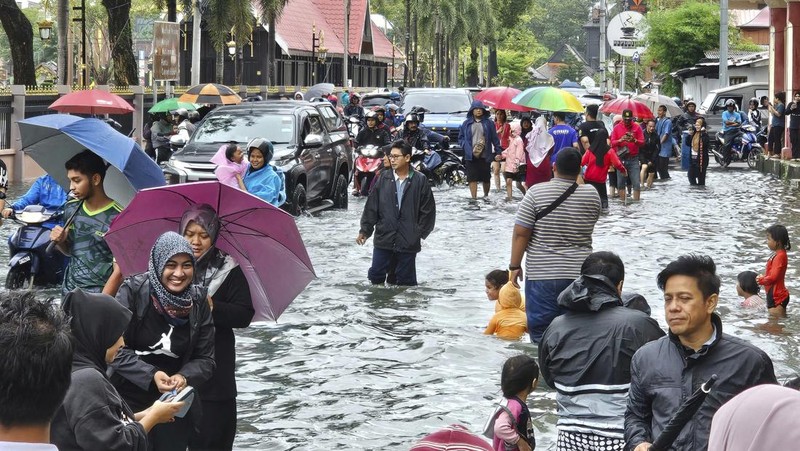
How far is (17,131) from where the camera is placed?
2886 centimetres

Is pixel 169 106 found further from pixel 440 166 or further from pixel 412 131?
pixel 412 131

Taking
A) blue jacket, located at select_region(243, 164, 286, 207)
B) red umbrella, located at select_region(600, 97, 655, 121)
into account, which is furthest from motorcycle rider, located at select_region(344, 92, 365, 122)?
blue jacket, located at select_region(243, 164, 286, 207)

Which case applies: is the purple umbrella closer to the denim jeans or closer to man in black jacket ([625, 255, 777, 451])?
man in black jacket ([625, 255, 777, 451])

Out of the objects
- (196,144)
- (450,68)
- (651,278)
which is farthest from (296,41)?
(651,278)

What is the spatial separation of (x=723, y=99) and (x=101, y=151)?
33.2 meters

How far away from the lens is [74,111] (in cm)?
2697

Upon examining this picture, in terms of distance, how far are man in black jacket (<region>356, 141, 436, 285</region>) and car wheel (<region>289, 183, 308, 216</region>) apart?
683 cm

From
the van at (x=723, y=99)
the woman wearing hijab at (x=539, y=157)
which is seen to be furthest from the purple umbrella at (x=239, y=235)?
the van at (x=723, y=99)

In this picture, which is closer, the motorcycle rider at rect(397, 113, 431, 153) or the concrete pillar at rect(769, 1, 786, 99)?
the motorcycle rider at rect(397, 113, 431, 153)

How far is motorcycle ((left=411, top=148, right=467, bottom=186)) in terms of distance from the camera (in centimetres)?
2619

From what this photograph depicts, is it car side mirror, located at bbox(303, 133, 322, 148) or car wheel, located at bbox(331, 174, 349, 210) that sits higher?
car side mirror, located at bbox(303, 133, 322, 148)

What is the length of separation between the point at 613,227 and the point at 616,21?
1585 inches

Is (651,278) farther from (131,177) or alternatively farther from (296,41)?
(296,41)

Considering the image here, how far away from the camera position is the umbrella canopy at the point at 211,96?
33.6 metres
